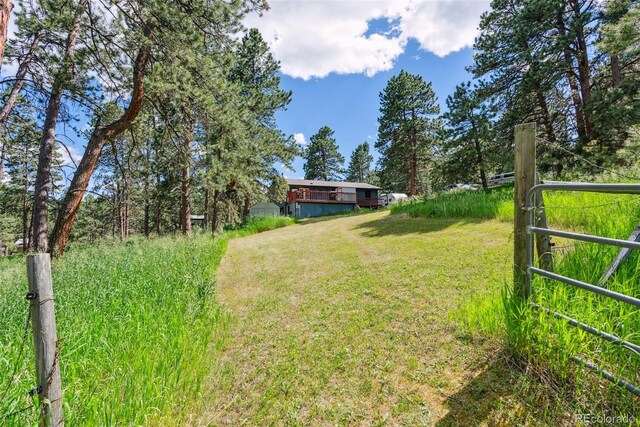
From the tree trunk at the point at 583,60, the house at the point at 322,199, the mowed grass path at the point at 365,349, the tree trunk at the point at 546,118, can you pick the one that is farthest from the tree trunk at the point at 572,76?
the house at the point at 322,199

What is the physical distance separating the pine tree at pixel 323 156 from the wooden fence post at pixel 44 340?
46.4 m

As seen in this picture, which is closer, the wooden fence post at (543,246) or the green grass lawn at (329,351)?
the green grass lawn at (329,351)

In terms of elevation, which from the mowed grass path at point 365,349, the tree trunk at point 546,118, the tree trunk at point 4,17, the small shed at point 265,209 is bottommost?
the mowed grass path at point 365,349

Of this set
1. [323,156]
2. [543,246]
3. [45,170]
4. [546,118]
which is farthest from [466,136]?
[323,156]

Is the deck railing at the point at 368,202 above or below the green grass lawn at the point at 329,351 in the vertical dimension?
above

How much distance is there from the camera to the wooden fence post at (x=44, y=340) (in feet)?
4.37

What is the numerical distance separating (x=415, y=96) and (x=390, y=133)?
4.15 meters

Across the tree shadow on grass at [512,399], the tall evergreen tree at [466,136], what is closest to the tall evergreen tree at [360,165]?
the tall evergreen tree at [466,136]


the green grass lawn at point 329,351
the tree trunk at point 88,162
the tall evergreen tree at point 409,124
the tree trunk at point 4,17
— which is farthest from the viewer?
the tall evergreen tree at point 409,124

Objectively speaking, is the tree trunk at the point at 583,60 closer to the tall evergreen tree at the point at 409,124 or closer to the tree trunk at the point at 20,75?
the tall evergreen tree at the point at 409,124

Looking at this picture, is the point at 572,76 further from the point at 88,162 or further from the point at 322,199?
the point at 322,199

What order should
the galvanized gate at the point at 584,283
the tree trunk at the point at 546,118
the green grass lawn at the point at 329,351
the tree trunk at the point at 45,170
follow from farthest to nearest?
the tree trunk at the point at 546,118 < the tree trunk at the point at 45,170 < the green grass lawn at the point at 329,351 < the galvanized gate at the point at 584,283

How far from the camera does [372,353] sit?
111 inches

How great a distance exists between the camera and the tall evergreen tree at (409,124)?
25.7m
